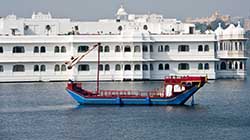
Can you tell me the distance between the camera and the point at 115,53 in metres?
72.9

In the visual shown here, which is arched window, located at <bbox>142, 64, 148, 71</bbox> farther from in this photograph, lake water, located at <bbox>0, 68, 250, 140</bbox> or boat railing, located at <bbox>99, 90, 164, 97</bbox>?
lake water, located at <bbox>0, 68, 250, 140</bbox>

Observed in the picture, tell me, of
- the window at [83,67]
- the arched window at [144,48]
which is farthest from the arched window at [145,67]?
the window at [83,67]

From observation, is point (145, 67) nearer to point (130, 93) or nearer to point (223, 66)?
point (223, 66)

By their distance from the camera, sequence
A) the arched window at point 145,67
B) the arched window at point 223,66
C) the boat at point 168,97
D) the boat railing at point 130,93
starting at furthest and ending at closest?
the arched window at point 223,66
the arched window at point 145,67
the boat railing at point 130,93
the boat at point 168,97

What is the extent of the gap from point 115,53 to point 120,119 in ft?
93.7

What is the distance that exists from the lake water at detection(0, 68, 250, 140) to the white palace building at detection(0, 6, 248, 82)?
13.0 metres

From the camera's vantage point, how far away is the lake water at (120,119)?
129ft

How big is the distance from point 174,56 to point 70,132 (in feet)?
115

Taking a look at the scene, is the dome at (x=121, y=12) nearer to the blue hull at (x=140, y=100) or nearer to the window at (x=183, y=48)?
the window at (x=183, y=48)

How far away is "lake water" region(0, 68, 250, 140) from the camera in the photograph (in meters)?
39.3

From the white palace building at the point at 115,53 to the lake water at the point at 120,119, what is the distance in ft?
42.7

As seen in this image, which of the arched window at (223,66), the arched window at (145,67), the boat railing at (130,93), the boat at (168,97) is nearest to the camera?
the boat at (168,97)

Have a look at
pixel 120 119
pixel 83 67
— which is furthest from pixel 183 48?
pixel 120 119

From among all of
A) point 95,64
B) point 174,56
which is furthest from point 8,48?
point 174,56
